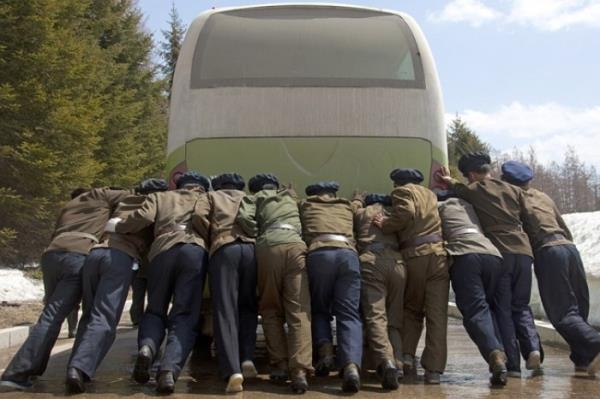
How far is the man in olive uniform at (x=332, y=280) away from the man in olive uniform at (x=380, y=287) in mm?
117

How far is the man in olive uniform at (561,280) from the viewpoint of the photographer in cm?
624

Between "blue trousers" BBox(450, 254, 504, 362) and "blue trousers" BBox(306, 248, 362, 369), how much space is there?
89cm

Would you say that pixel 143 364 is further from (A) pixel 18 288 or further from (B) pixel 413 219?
(A) pixel 18 288

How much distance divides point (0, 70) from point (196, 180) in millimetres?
10728

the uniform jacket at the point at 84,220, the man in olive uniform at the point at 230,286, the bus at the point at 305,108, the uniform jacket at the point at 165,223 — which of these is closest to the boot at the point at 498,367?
the man in olive uniform at the point at 230,286

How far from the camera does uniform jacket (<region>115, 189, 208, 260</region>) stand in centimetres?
568

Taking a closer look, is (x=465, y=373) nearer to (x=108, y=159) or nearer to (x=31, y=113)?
(x=31, y=113)

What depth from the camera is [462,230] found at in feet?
20.0

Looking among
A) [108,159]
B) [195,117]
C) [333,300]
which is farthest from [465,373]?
[108,159]

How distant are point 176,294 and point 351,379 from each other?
1553mm

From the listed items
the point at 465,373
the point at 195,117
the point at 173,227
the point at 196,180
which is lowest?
the point at 465,373

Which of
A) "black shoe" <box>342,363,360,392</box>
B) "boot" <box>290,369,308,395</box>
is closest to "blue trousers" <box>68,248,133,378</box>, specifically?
"boot" <box>290,369,308,395</box>

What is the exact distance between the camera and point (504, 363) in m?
5.66

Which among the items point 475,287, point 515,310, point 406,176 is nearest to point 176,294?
point 406,176
